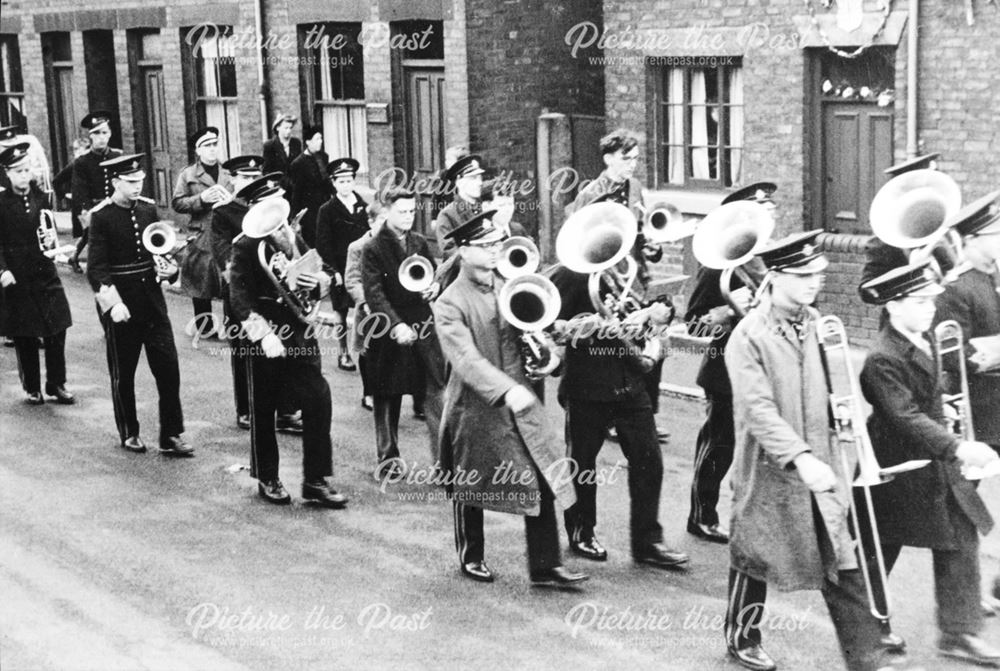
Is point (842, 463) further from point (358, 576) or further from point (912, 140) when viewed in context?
point (912, 140)

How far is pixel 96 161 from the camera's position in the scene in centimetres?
1623

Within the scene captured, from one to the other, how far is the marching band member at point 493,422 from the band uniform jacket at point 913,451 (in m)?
1.74

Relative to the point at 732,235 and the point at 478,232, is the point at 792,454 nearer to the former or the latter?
the point at 732,235

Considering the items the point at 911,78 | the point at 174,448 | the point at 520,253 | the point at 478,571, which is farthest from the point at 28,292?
the point at 911,78

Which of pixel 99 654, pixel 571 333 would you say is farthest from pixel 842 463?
pixel 99 654

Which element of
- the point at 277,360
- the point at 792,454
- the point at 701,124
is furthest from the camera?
the point at 701,124

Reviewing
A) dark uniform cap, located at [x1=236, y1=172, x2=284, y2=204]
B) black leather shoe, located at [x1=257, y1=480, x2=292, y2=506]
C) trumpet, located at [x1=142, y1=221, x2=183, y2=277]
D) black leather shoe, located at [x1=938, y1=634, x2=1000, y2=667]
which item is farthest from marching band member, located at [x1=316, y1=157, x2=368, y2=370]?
black leather shoe, located at [x1=938, y1=634, x2=1000, y2=667]

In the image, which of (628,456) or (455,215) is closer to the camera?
(628,456)

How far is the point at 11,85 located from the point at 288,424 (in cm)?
1781

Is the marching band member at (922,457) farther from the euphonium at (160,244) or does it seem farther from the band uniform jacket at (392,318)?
the euphonium at (160,244)

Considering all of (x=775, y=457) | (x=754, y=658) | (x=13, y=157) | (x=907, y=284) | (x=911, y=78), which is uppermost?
(x=911, y=78)

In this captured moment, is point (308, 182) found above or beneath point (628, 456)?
above

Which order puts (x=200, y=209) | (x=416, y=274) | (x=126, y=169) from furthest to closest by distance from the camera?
1. (x=200, y=209)
2. (x=126, y=169)
3. (x=416, y=274)

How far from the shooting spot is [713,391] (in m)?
8.84
